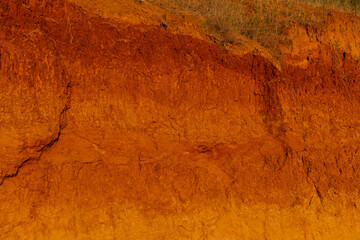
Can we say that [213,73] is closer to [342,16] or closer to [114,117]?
[114,117]

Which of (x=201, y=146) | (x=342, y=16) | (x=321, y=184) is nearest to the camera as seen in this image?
(x=201, y=146)

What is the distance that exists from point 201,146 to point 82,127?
1.87 meters

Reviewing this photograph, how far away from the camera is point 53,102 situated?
5.22 m

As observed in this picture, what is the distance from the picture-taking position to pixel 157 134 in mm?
5926

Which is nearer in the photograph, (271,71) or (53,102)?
(53,102)

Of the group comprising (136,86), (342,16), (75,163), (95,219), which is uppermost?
(342,16)

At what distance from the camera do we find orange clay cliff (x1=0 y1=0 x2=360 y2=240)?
16.4 ft

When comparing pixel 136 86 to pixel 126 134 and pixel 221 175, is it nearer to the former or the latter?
pixel 126 134

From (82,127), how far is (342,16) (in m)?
7.48

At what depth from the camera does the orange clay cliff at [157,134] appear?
4992 mm

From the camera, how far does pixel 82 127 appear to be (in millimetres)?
5363

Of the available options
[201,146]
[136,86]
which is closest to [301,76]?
[201,146]

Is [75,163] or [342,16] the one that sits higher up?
[342,16]

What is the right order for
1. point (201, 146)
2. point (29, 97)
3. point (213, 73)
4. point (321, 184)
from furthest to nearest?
point (321, 184) < point (213, 73) < point (201, 146) < point (29, 97)
